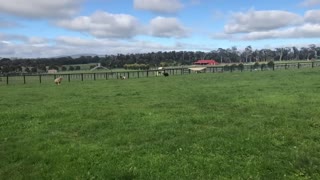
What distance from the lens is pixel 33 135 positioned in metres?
12.6

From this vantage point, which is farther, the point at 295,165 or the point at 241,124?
the point at 241,124

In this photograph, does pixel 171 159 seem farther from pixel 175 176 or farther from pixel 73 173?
pixel 73 173

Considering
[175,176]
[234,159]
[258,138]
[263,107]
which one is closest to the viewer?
[175,176]

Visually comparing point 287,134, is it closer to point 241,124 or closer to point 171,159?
point 241,124

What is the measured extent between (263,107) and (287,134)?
601 centimetres

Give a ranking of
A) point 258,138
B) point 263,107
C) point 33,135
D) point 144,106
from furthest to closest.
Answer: point 144,106, point 263,107, point 33,135, point 258,138

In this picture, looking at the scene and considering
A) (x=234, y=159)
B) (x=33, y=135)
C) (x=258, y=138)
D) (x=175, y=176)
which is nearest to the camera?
(x=175, y=176)

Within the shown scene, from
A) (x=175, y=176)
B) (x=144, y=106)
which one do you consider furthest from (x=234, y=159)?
(x=144, y=106)

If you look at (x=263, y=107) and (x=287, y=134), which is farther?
(x=263, y=107)

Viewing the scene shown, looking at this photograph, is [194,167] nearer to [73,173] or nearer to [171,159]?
[171,159]

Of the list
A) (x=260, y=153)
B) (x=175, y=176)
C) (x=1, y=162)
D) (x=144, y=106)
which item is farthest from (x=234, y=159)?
(x=144, y=106)

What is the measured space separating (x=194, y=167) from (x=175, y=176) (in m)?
0.62

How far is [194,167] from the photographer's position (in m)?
8.53

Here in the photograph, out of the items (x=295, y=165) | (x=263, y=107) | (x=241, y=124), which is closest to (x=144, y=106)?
(x=263, y=107)
